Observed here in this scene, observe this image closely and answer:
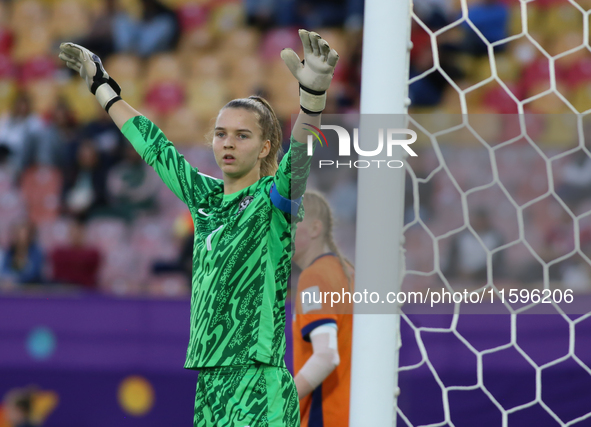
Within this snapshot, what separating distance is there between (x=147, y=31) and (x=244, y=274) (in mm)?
5213

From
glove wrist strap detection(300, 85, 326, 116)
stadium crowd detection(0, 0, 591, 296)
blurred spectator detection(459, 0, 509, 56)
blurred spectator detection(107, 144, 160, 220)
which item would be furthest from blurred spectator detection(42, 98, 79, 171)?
glove wrist strap detection(300, 85, 326, 116)

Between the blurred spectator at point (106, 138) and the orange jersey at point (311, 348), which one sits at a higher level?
the blurred spectator at point (106, 138)

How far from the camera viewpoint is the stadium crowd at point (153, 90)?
4.79 metres

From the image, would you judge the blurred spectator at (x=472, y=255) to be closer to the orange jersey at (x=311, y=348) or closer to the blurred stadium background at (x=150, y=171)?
the blurred stadium background at (x=150, y=171)

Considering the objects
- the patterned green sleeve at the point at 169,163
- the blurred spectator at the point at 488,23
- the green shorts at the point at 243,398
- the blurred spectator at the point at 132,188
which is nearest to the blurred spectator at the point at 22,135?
the blurred spectator at the point at 132,188

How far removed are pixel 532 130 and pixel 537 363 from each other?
0.96m

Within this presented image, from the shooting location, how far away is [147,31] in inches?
262

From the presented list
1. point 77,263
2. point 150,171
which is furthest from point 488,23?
point 77,263

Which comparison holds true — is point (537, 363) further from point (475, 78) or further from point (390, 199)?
point (475, 78)

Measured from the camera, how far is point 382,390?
190cm

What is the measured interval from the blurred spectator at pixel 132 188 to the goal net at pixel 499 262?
2.88 meters

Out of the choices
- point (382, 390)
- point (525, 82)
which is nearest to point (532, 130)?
point (382, 390)

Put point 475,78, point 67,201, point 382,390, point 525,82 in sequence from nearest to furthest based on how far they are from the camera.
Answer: point 382,390
point 475,78
point 525,82
point 67,201

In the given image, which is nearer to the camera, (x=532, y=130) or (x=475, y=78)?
(x=532, y=130)
